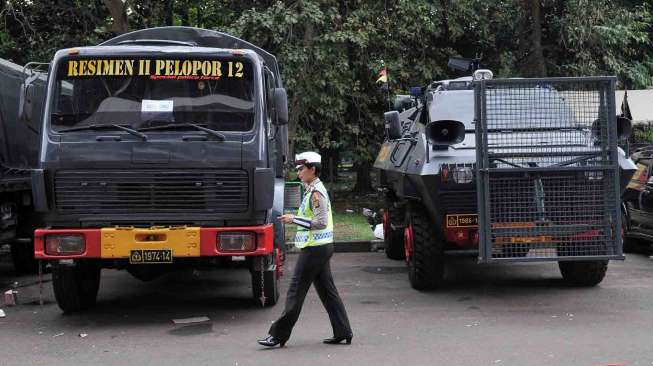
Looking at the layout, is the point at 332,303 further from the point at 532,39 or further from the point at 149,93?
the point at 532,39

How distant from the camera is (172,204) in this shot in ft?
25.6

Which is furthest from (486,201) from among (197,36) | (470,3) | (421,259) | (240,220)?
(470,3)

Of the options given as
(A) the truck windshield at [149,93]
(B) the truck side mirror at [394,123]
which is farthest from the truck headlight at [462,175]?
(A) the truck windshield at [149,93]

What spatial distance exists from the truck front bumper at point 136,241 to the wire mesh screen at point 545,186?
280 cm

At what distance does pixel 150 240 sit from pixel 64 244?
32.2 inches

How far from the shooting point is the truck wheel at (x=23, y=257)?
1177cm

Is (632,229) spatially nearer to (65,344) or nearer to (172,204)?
(172,204)

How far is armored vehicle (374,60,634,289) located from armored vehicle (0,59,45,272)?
516 cm

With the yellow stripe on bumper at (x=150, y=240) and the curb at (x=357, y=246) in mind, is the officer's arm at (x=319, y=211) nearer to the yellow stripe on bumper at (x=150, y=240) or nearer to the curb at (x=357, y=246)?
the yellow stripe on bumper at (x=150, y=240)

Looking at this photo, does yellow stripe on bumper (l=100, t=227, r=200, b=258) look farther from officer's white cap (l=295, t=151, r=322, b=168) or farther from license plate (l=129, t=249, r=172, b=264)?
officer's white cap (l=295, t=151, r=322, b=168)

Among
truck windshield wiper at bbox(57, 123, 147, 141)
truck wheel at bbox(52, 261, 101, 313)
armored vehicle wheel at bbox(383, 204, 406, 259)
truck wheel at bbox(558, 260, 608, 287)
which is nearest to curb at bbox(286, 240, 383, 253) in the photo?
armored vehicle wheel at bbox(383, 204, 406, 259)

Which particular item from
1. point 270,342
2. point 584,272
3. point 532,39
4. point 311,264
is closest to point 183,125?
point 311,264

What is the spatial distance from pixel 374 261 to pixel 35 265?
509 centimetres

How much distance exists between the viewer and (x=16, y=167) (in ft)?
35.7
